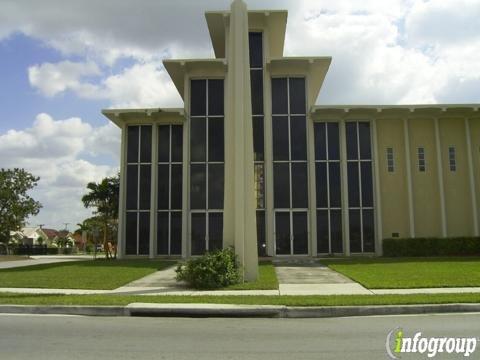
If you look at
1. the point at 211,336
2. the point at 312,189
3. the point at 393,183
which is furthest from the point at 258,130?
the point at 211,336

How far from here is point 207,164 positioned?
30.6 metres

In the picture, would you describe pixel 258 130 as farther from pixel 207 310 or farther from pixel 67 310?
pixel 67 310

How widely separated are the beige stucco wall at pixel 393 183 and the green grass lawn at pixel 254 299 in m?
18.1

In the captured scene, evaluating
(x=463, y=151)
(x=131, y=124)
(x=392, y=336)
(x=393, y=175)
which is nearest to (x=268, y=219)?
(x=393, y=175)

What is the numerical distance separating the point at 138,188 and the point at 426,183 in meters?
16.9

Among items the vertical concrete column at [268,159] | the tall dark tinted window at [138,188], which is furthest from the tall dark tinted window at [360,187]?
Result: the tall dark tinted window at [138,188]

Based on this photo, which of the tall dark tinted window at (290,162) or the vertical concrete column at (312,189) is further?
the tall dark tinted window at (290,162)

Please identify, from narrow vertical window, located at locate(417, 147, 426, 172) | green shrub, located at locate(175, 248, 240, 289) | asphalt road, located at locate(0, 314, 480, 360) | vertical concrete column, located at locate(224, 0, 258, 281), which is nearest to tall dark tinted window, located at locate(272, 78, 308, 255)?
narrow vertical window, located at locate(417, 147, 426, 172)

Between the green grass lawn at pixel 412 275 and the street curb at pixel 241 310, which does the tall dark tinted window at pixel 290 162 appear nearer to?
the green grass lawn at pixel 412 275

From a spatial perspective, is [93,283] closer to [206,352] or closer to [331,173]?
[206,352]

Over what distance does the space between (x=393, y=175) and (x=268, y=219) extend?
7.88 metres

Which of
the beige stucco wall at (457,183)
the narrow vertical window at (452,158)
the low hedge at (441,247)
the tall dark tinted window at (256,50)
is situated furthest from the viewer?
the tall dark tinted window at (256,50)

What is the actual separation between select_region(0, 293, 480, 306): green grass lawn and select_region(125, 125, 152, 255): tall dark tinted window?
55.4ft

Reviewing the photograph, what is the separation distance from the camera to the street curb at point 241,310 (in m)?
Answer: 11.0
